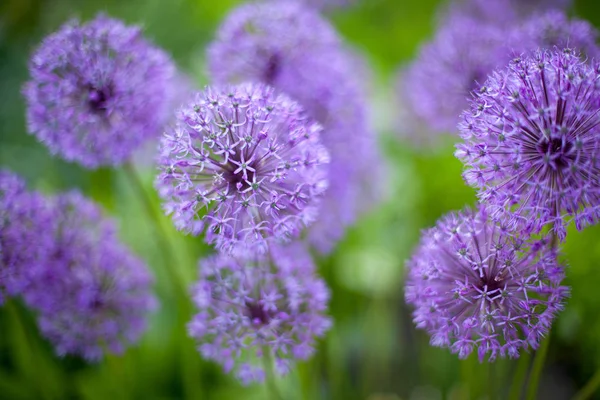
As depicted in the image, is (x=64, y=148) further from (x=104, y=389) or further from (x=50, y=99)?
(x=104, y=389)

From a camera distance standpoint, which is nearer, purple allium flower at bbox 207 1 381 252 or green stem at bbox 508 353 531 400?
green stem at bbox 508 353 531 400

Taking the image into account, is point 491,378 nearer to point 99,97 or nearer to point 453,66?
point 453,66

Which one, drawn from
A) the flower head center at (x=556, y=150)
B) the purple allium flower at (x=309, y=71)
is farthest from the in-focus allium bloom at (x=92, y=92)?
the flower head center at (x=556, y=150)

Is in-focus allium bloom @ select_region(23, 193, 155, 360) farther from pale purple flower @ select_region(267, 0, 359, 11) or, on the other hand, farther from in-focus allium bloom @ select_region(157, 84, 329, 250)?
pale purple flower @ select_region(267, 0, 359, 11)

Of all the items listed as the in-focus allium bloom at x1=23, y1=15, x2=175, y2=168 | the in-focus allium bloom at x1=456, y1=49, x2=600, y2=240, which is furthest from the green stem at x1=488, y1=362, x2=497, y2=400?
the in-focus allium bloom at x1=23, y1=15, x2=175, y2=168

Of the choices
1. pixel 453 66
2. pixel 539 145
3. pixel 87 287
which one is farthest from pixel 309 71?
pixel 87 287

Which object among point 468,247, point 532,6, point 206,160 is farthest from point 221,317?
point 532,6
